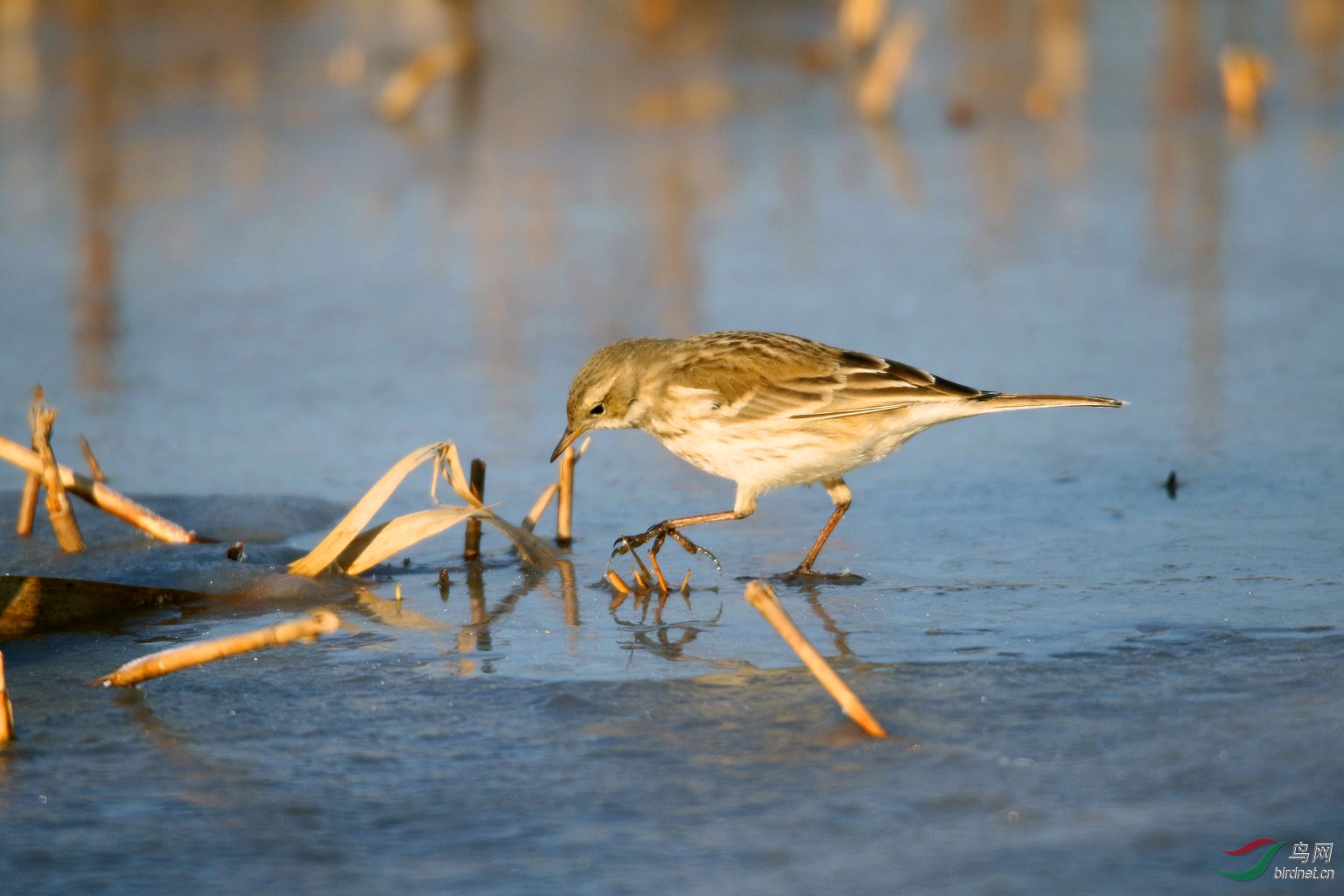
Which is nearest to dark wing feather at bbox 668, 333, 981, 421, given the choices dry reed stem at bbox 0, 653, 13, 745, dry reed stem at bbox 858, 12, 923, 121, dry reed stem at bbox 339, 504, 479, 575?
dry reed stem at bbox 339, 504, 479, 575

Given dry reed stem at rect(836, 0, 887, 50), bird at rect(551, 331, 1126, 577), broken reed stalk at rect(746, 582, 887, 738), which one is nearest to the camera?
broken reed stalk at rect(746, 582, 887, 738)

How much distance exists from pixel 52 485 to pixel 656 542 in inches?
80.8

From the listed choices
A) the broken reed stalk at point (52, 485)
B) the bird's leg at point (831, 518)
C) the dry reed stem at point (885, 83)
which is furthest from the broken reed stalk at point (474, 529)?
the dry reed stem at point (885, 83)

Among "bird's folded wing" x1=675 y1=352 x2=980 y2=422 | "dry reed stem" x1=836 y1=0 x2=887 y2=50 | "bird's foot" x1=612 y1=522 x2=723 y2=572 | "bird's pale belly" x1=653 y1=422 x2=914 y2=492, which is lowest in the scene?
"bird's foot" x1=612 y1=522 x2=723 y2=572

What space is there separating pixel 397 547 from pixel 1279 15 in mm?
16041

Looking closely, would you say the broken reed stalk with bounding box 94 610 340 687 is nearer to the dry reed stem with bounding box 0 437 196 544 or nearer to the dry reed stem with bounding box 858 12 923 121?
the dry reed stem with bounding box 0 437 196 544

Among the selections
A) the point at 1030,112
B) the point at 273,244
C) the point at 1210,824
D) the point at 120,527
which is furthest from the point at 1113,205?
the point at 1210,824

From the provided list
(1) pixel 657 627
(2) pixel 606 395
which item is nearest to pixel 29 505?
(2) pixel 606 395

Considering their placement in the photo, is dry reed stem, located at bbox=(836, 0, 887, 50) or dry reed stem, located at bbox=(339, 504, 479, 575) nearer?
dry reed stem, located at bbox=(339, 504, 479, 575)

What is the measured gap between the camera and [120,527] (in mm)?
6340

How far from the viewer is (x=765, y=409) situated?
5945 millimetres

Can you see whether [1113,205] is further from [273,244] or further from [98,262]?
[98,262]

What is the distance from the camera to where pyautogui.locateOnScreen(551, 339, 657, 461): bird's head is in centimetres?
606

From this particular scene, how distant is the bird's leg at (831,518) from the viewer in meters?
5.71
